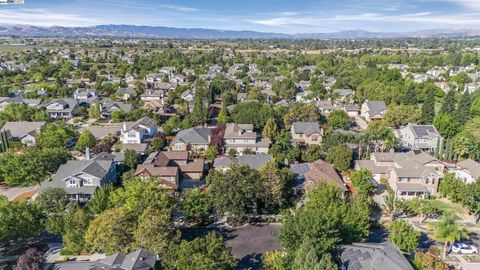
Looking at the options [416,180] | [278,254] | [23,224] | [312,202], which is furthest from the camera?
[416,180]

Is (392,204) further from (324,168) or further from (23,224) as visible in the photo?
(23,224)

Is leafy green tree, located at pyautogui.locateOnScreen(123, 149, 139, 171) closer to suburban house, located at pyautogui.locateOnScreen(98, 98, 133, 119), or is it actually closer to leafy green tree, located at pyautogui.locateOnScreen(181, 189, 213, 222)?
leafy green tree, located at pyautogui.locateOnScreen(181, 189, 213, 222)

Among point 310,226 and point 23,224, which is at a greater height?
point 310,226

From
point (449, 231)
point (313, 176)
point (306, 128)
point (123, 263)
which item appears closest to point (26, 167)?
point (123, 263)

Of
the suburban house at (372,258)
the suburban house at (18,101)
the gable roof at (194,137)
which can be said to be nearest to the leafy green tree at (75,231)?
the suburban house at (372,258)

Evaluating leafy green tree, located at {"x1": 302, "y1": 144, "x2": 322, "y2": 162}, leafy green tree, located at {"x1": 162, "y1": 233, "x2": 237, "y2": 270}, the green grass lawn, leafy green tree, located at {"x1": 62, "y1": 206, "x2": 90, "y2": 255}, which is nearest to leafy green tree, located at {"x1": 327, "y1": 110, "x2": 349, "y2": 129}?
leafy green tree, located at {"x1": 302, "y1": 144, "x2": 322, "y2": 162}

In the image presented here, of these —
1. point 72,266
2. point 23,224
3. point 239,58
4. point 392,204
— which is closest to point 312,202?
point 392,204

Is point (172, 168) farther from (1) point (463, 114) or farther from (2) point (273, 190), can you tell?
(1) point (463, 114)

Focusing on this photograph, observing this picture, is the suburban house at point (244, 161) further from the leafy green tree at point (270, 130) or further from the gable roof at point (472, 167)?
the gable roof at point (472, 167)
